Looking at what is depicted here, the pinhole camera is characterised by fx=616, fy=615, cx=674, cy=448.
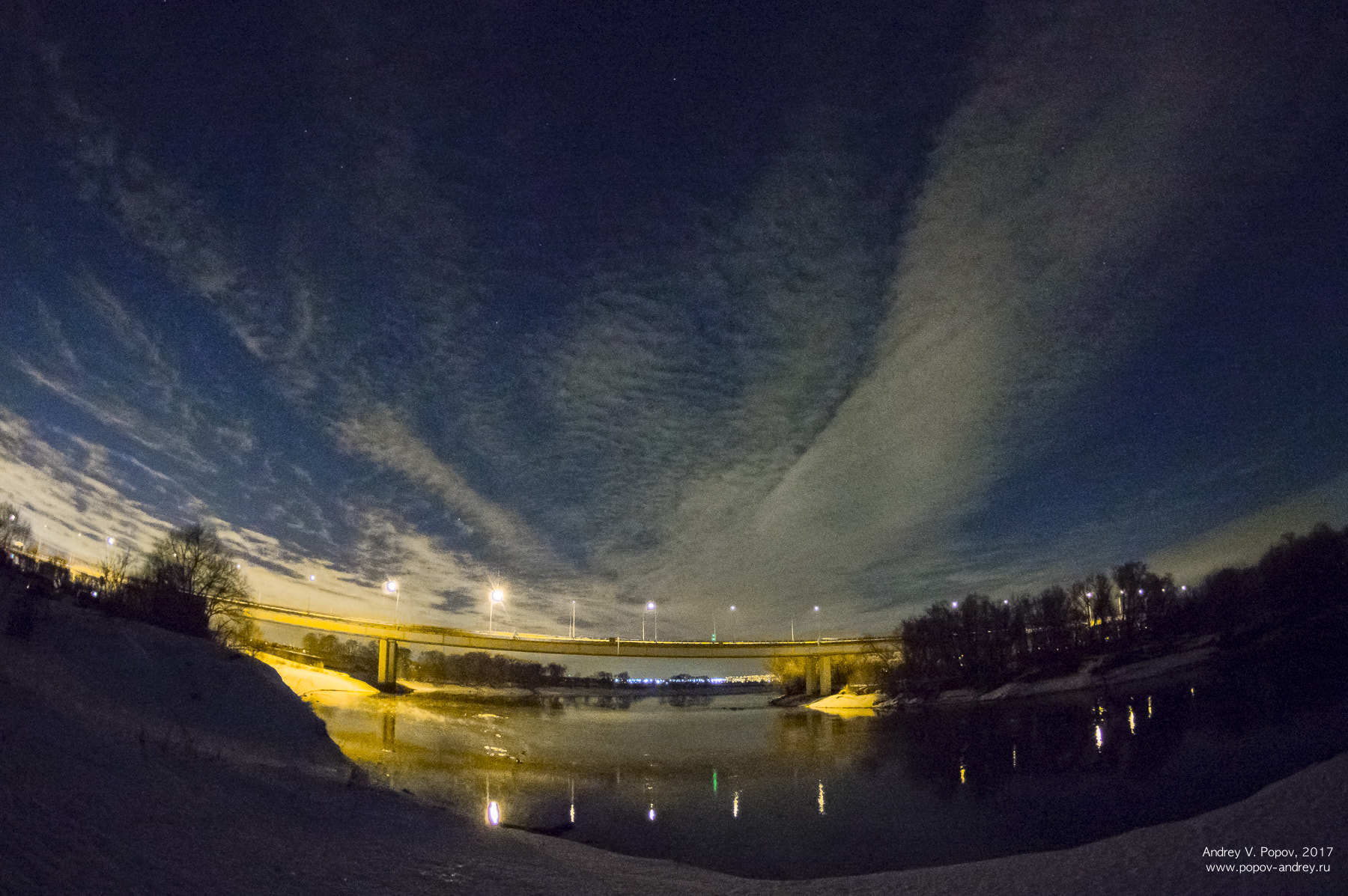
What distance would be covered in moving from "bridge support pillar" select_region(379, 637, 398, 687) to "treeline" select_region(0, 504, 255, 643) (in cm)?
5037

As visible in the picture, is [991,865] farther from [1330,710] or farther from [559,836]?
[1330,710]

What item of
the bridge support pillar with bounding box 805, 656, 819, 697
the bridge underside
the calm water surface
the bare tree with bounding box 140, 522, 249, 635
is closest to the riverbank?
the calm water surface

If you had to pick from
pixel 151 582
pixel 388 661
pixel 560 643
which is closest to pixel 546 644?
pixel 560 643

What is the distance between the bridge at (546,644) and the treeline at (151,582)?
4774 cm

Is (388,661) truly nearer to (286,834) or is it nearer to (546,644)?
(546,644)

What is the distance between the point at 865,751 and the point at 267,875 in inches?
1901

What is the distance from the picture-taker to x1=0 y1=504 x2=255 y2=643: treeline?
86.0 feet

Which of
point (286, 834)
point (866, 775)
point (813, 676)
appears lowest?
point (813, 676)

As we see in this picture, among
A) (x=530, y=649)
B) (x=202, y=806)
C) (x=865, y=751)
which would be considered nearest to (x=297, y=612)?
(x=530, y=649)

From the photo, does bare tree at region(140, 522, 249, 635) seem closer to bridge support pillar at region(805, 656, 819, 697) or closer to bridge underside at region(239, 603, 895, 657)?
bridge underside at region(239, 603, 895, 657)

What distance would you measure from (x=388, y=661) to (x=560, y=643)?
31.8 metres

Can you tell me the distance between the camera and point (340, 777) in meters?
19.4

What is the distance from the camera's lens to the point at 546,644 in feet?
391

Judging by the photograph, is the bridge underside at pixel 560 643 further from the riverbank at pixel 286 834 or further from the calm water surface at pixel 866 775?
the riverbank at pixel 286 834
